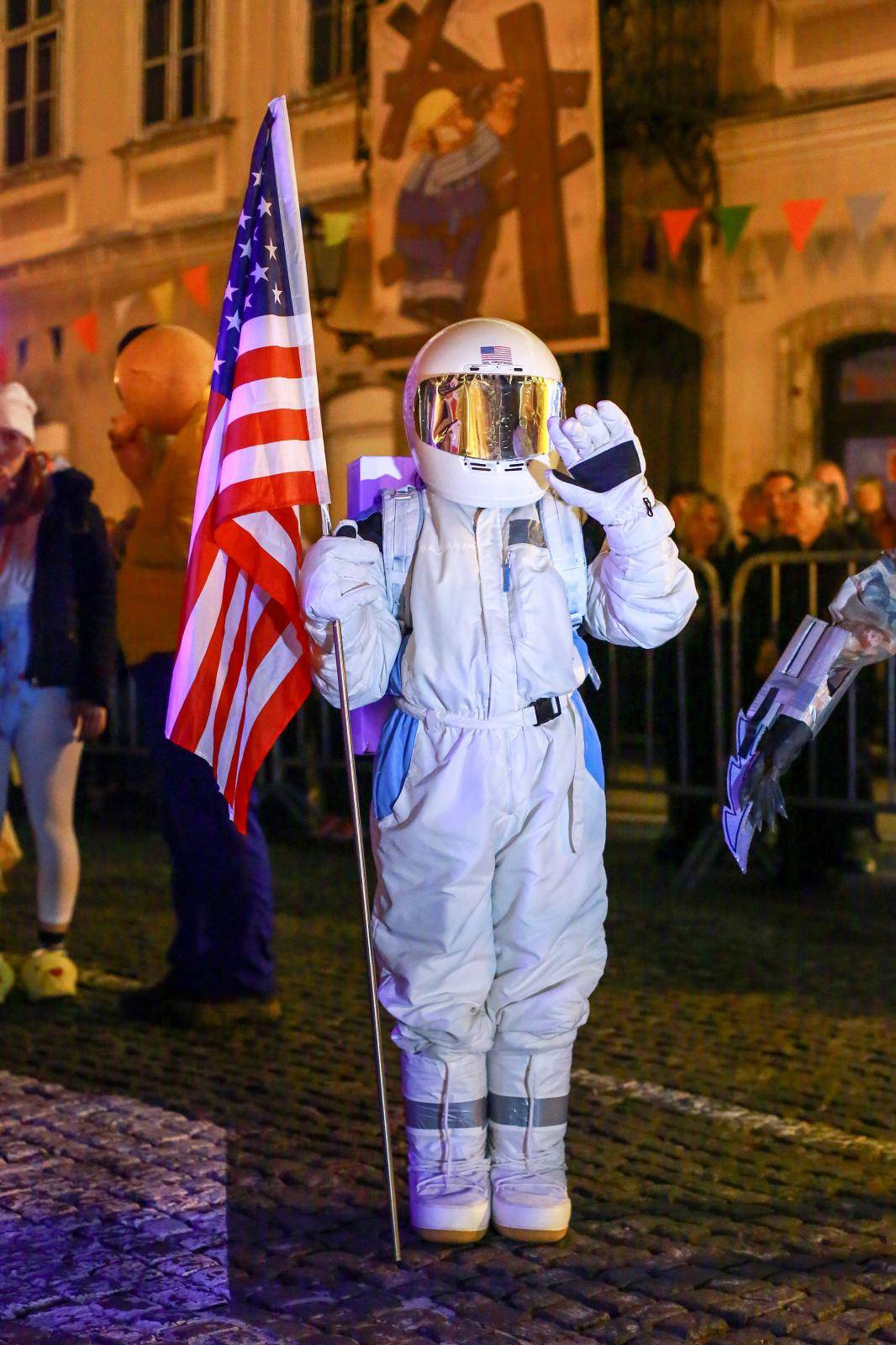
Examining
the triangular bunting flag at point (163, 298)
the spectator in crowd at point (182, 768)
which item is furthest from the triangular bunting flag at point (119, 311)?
the spectator in crowd at point (182, 768)

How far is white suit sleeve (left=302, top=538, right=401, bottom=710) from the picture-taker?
3434 millimetres

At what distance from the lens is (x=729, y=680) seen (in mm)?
8109

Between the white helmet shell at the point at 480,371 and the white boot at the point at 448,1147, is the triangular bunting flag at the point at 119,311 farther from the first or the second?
the white boot at the point at 448,1147

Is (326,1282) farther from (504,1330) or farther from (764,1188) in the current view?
(764,1188)

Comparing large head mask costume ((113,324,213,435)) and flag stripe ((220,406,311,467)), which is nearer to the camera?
flag stripe ((220,406,311,467))

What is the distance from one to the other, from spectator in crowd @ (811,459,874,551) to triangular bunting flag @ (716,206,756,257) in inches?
73.7

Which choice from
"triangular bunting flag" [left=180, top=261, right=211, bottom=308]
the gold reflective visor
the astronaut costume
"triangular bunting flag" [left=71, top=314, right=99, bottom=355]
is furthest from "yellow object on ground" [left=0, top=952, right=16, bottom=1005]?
"triangular bunting flag" [left=71, top=314, right=99, bottom=355]

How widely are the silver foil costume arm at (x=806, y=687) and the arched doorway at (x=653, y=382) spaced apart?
855cm

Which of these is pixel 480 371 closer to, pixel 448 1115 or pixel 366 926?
pixel 366 926

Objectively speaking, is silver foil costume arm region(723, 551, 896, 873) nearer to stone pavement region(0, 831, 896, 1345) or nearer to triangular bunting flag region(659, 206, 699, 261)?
stone pavement region(0, 831, 896, 1345)

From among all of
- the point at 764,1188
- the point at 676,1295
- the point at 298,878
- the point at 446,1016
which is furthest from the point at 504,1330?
the point at 298,878

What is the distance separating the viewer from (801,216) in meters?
10.8

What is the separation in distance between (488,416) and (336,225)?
8.62 m

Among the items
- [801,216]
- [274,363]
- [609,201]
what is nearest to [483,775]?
[274,363]
